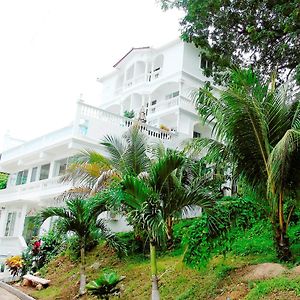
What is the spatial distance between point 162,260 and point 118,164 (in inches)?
143

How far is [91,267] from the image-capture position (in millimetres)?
12109

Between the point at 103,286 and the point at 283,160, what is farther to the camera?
the point at 103,286

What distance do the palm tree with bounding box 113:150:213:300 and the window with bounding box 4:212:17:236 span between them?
18.6m

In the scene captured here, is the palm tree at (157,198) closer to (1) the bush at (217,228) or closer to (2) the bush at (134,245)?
(1) the bush at (217,228)

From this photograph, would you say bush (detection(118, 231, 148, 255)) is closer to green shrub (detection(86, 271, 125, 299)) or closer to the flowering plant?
green shrub (detection(86, 271, 125, 299))

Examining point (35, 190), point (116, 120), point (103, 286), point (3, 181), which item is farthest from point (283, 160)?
point (3, 181)

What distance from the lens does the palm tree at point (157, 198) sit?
7.10 m

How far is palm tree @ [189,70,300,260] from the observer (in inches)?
291

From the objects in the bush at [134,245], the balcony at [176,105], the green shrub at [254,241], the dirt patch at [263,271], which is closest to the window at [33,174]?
the balcony at [176,105]

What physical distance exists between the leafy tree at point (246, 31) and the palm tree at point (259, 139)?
13.2 feet

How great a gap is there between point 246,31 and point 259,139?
7608 millimetres

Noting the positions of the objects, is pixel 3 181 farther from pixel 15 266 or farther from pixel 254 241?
pixel 254 241

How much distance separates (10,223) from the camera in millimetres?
24469

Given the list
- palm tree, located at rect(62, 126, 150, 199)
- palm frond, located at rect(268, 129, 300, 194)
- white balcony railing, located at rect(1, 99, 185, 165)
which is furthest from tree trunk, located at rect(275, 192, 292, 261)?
white balcony railing, located at rect(1, 99, 185, 165)
